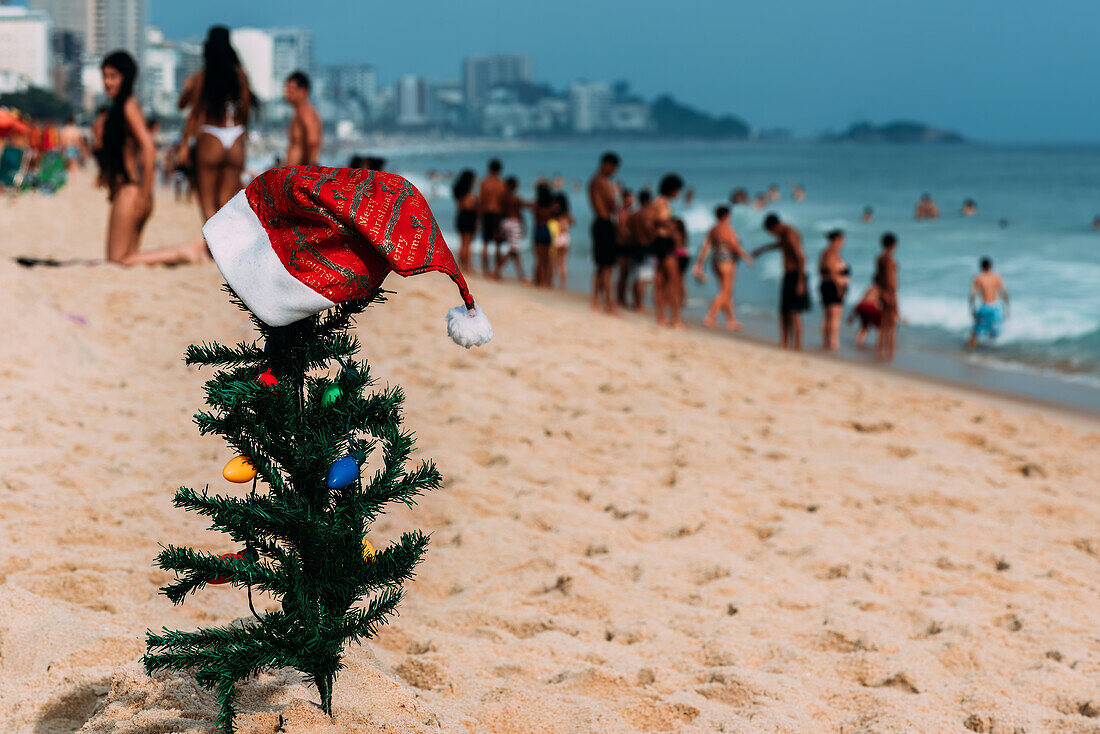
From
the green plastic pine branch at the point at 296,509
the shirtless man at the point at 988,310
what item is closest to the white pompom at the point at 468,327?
the green plastic pine branch at the point at 296,509

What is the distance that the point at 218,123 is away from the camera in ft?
24.2

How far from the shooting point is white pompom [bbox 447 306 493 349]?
6.50ft

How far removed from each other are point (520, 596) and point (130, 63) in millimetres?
5428

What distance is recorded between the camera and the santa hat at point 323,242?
1926mm

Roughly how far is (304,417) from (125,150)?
20.6 ft

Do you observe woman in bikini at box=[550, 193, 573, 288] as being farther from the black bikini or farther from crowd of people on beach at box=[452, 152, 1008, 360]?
the black bikini

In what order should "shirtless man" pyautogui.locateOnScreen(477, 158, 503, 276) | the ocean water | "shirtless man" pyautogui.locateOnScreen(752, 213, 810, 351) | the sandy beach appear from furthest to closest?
"shirtless man" pyautogui.locateOnScreen(477, 158, 503, 276) < the ocean water < "shirtless man" pyautogui.locateOnScreen(752, 213, 810, 351) < the sandy beach

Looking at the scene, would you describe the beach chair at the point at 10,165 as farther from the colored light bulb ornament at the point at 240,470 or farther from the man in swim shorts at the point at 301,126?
the colored light bulb ornament at the point at 240,470

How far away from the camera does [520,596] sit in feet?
11.6

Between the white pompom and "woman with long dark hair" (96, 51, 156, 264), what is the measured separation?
19.9 feet

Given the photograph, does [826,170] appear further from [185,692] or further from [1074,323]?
[185,692]

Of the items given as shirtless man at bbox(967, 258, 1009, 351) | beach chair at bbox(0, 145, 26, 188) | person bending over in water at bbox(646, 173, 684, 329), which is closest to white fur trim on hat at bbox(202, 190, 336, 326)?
person bending over in water at bbox(646, 173, 684, 329)

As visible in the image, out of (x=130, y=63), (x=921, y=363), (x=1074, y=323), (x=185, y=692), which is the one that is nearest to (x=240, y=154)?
(x=130, y=63)

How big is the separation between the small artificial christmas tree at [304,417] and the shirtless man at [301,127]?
6.16 m
